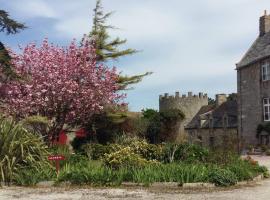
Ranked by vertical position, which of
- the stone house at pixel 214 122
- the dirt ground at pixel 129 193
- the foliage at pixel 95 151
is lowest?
the dirt ground at pixel 129 193

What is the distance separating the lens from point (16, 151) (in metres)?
14.4

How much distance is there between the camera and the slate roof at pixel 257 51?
120 feet

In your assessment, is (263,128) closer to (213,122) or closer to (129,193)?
(213,122)

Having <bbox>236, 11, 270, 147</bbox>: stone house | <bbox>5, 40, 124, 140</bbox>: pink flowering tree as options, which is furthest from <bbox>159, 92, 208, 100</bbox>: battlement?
<bbox>5, 40, 124, 140</bbox>: pink flowering tree

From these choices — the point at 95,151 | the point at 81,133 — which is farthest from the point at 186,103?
the point at 95,151

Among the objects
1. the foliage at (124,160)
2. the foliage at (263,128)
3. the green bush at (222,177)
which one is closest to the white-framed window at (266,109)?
the foliage at (263,128)

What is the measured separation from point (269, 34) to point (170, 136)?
41.0 feet

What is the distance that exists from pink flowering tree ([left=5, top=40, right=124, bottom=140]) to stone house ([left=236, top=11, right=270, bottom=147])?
15.3 m

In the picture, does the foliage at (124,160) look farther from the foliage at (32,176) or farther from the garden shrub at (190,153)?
the foliage at (32,176)

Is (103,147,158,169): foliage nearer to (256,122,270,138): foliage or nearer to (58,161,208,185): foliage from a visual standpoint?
(58,161,208,185): foliage

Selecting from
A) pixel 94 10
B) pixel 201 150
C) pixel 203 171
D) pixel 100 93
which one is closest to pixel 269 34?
pixel 94 10

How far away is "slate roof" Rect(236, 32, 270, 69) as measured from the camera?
36.5 metres

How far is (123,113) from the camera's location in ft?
84.6

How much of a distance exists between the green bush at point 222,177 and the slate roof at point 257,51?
23347mm
